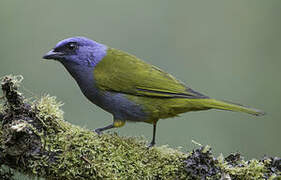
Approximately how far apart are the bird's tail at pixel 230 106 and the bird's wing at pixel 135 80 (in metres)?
0.17

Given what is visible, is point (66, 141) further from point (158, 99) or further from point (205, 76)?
point (205, 76)

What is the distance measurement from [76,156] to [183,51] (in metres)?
4.08

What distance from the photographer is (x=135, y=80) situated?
4.22 metres

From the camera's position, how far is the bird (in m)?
4.07

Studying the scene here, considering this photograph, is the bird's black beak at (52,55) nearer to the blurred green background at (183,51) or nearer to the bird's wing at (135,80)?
the bird's wing at (135,80)

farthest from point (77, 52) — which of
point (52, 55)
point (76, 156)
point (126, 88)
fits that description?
point (76, 156)

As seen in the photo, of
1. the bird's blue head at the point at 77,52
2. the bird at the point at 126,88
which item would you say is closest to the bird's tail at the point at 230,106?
the bird at the point at 126,88

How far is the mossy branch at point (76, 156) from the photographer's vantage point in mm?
2742

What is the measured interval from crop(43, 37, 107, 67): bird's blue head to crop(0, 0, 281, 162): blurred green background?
167 cm

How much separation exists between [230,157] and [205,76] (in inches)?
132

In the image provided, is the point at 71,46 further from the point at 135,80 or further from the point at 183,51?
the point at 183,51

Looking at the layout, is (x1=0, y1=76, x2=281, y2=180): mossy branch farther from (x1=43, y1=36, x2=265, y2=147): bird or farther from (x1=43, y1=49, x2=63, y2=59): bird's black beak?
(x1=43, y1=49, x2=63, y2=59): bird's black beak

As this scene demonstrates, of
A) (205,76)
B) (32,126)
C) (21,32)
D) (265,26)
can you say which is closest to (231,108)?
(32,126)

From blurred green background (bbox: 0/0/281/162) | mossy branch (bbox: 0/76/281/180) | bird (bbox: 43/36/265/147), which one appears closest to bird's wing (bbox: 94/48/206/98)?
bird (bbox: 43/36/265/147)
